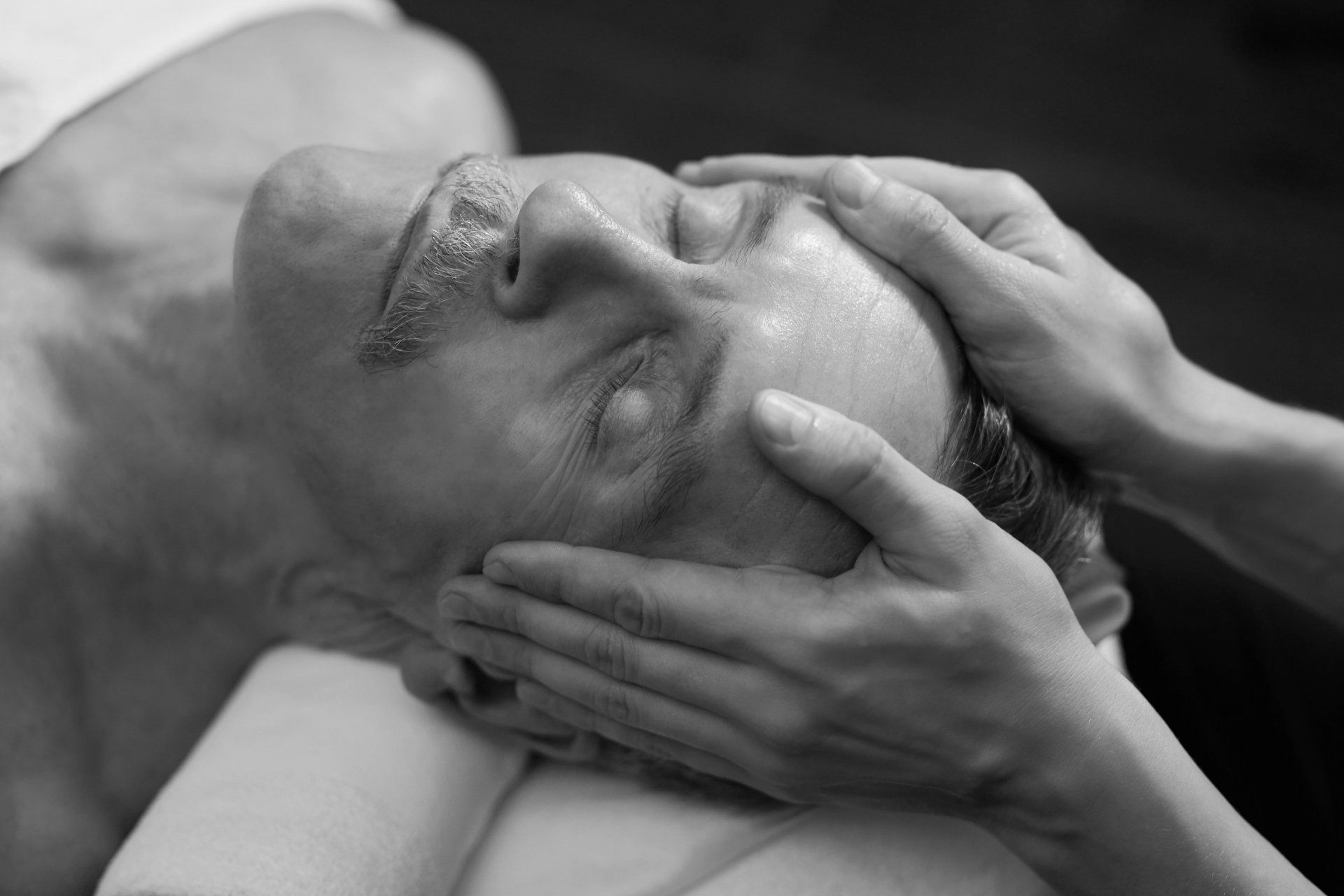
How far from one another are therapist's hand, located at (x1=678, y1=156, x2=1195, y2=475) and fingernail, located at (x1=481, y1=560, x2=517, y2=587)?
51cm

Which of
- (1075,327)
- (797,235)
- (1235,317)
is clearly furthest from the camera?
(1235,317)

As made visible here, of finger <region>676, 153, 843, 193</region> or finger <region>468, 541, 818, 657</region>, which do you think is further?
finger <region>676, 153, 843, 193</region>

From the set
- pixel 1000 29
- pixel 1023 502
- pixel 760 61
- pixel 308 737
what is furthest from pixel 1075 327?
pixel 1000 29

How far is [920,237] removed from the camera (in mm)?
1116

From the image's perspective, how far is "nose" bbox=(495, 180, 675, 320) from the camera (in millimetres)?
1028

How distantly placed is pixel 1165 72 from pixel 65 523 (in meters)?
2.84

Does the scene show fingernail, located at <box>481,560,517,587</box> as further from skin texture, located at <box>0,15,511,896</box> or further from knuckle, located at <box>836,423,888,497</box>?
knuckle, located at <box>836,423,888,497</box>

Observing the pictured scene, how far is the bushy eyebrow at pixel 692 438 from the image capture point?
104 centimetres

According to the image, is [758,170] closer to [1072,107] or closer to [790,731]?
[790,731]

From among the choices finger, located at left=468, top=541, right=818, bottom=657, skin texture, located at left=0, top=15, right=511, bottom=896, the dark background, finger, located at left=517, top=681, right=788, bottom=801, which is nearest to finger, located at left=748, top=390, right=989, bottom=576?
finger, located at left=468, top=541, right=818, bottom=657

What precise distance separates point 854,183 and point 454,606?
2.04 feet

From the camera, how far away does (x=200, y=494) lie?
4.33 feet

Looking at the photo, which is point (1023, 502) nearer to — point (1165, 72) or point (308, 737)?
point (308, 737)

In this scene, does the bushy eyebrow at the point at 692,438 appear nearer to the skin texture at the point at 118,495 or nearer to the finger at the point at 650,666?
the finger at the point at 650,666
